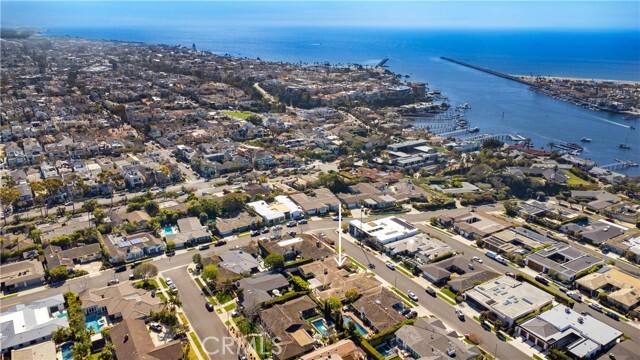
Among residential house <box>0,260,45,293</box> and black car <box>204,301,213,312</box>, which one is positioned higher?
black car <box>204,301,213,312</box>

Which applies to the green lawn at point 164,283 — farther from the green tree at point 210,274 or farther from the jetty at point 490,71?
the jetty at point 490,71

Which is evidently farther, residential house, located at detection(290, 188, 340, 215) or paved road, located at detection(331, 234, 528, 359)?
residential house, located at detection(290, 188, 340, 215)

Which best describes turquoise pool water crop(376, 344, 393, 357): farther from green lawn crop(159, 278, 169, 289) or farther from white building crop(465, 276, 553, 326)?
green lawn crop(159, 278, 169, 289)

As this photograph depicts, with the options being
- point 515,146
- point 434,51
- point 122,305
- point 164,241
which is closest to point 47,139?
point 164,241

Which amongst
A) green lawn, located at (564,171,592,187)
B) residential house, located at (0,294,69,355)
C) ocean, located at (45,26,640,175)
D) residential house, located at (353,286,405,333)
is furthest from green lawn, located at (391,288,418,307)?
ocean, located at (45,26,640,175)

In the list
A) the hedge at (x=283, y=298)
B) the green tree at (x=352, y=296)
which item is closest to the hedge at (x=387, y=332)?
the green tree at (x=352, y=296)

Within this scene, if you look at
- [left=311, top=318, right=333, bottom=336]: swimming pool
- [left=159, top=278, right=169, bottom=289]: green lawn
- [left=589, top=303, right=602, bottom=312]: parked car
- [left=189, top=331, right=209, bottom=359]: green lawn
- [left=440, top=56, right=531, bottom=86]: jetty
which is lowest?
[left=159, top=278, right=169, bottom=289]: green lawn

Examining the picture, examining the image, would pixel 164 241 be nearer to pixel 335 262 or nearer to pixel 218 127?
pixel 335 262
